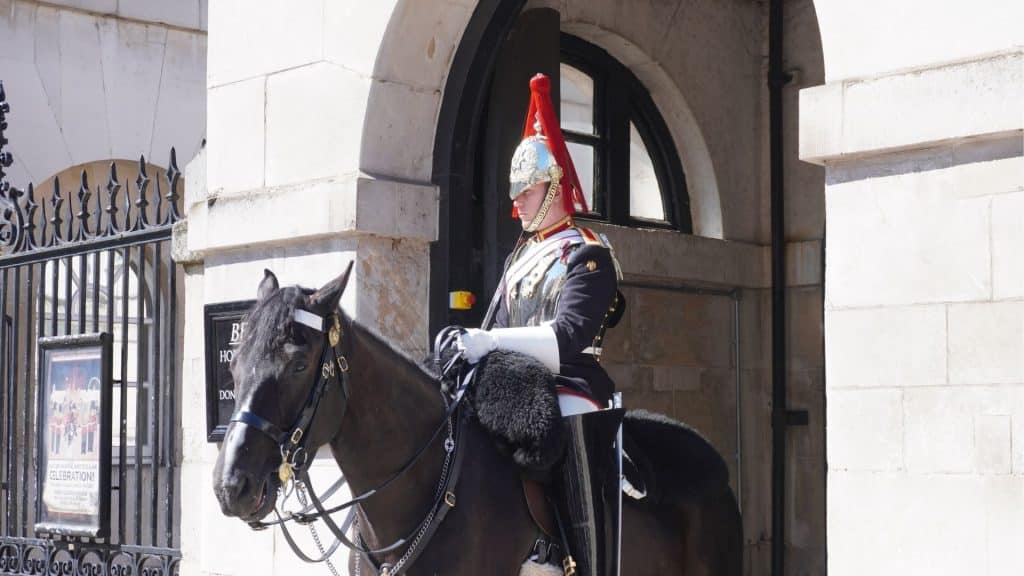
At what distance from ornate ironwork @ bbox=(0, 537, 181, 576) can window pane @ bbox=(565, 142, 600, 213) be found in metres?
3.42

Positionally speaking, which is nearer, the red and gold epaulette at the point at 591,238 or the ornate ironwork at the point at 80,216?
the red and gold epaulette at the point at 591,238

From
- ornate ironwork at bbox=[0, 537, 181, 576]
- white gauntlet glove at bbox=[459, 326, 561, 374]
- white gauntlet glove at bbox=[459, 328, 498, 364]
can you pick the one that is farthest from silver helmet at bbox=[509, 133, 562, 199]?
ornate ironwork at bbox=[0, 537, 181, 576]

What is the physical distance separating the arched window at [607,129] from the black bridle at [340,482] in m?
4.44

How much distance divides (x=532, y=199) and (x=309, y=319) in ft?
4.12

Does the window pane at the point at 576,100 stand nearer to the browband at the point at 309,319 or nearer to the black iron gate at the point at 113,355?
the black iron gate at the point at 113,355

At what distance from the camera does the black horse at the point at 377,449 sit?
456 centimetres

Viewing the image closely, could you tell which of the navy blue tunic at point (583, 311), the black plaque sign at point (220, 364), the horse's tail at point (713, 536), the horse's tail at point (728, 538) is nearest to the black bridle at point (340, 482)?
the navy blue tunic at point (583, 311)

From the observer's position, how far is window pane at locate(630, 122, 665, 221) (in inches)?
400

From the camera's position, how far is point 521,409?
5188mm

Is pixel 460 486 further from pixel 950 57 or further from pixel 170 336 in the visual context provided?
pixel 170 336

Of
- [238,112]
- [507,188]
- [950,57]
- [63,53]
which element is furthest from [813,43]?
[63,53]

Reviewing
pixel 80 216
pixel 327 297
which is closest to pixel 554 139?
pixel 327 297

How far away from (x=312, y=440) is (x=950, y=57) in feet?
8.44

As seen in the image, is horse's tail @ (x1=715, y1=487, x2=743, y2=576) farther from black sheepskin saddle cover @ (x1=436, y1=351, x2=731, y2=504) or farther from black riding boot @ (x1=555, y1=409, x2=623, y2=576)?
black sheepskin saddle cover @ (x1=436, y1=351, x2=731, y2=504)
